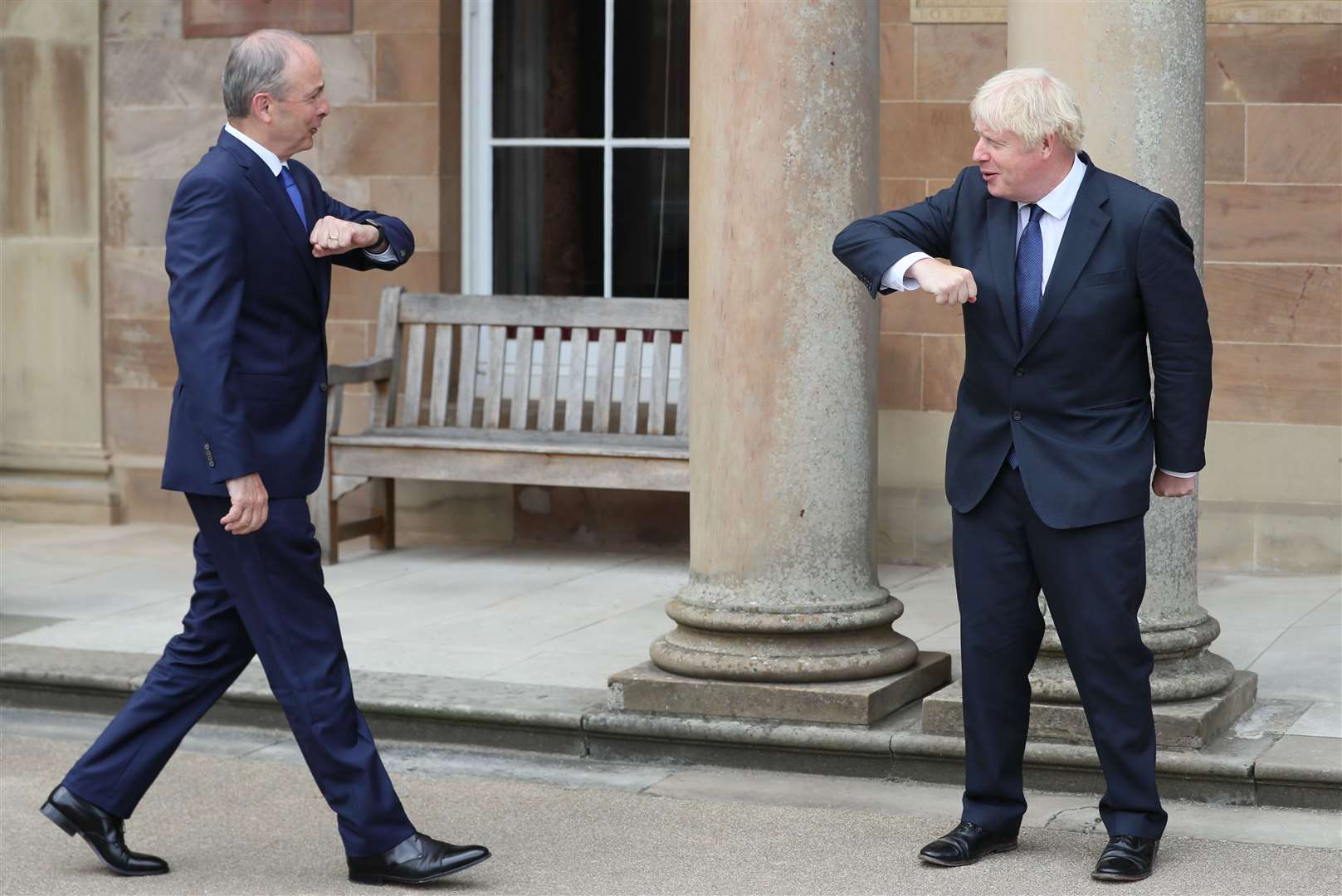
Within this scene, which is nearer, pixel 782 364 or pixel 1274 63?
pixel 782 364

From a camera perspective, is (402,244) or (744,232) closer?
(402,244)

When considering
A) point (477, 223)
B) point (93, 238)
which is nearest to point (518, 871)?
point (477, 223)

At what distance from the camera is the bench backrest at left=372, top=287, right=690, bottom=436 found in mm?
8133

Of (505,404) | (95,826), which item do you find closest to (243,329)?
(95,826)

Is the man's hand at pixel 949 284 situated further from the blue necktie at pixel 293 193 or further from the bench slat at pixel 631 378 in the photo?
the bench slat at pixel 631 378

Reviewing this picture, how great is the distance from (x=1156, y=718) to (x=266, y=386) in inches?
86.4

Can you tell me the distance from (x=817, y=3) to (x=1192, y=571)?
66.3 inches

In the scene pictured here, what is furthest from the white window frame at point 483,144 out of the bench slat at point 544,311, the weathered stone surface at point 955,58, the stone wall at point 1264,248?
the stone wall at point 1264,248

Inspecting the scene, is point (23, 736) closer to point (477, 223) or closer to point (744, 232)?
point (744, 232)

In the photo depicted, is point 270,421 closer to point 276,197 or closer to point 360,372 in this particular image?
point 276,197

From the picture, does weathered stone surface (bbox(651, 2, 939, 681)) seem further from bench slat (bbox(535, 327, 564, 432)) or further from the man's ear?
bench slat (bbox(535, 327, 564, 432))

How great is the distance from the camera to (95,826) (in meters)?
4.27

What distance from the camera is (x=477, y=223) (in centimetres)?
886

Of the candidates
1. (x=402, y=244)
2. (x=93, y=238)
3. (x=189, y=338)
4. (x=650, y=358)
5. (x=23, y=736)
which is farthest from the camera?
(x=93, y=238)
